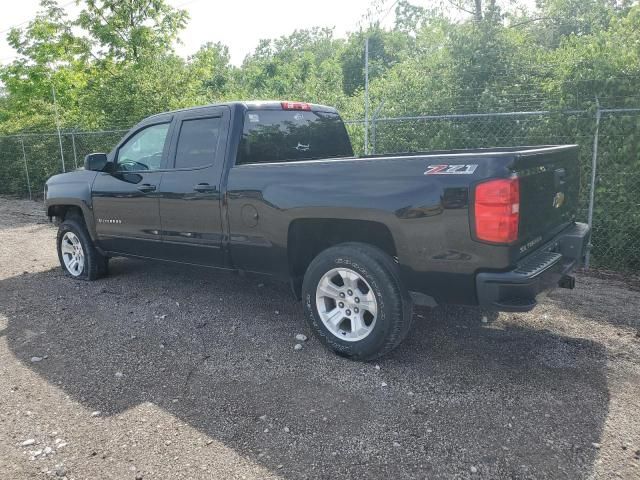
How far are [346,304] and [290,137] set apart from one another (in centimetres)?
182

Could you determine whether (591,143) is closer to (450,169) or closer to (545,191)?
(545,191)

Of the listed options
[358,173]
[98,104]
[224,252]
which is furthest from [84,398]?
[98,104]

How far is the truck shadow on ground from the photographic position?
108 inches

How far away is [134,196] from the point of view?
17.2 ft

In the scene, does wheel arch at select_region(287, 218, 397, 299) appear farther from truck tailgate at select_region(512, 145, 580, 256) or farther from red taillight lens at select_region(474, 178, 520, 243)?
truck tailgate at select_region(512, 145, 580, 256)

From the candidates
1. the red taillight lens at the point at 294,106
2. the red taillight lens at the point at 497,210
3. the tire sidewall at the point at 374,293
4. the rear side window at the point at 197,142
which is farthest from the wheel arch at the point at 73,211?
the red taillight lens at the point at 497,210

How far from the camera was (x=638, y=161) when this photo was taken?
232 inches

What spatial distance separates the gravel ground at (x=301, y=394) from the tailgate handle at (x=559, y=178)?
125 cm

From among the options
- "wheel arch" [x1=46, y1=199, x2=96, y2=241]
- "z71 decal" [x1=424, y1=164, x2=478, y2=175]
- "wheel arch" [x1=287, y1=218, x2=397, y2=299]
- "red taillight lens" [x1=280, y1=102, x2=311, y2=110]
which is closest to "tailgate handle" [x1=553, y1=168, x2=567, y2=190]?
"z71 decal" [x1=424, y1=164, x2=478, y2=175]

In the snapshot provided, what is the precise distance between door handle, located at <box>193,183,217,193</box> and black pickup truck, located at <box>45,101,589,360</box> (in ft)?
0.03

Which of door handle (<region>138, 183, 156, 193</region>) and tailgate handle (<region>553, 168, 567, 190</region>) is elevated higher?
tailgate handle (<region>553, 168, 567, 190</region>)

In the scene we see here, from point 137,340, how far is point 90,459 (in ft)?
5.40

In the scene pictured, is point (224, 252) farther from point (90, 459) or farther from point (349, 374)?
point (90, 459)

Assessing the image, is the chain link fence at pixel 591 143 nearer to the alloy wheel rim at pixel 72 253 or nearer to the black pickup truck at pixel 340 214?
the black pickup truck at pixel 340 214
